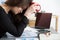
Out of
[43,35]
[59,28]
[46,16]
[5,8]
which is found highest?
[5,8]

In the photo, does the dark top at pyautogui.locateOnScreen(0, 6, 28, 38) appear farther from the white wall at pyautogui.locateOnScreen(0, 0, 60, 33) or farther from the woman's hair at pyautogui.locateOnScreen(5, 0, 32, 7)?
the white wall at pyautogui.locateOnScreen(0, 0, 60, 33)

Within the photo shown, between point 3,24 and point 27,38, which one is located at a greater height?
point 3,24

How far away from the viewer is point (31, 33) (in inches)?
48.4

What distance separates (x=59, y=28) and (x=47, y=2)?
399mm

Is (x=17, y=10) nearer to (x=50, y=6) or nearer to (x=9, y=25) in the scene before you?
(x=9, y=25)

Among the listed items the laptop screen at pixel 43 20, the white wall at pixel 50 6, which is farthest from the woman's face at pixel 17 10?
the white wall at pixel 50 6

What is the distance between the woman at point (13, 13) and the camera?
1044 millimetres

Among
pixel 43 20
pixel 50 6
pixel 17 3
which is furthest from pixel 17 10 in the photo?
pixel 50 6

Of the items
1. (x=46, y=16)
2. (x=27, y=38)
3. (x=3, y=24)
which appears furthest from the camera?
(x=46, y=16)

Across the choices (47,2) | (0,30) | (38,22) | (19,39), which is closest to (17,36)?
(19,39)

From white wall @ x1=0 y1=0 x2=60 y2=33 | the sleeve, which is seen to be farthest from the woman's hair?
white wall @ x1=0 y1=0 x2=60 y2=33

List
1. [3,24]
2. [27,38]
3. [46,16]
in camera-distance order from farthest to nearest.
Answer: [46,16] → [27,38] → [3,24]

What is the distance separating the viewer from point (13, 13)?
1.19 meters

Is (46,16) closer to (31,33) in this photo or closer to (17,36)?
(31,33)
